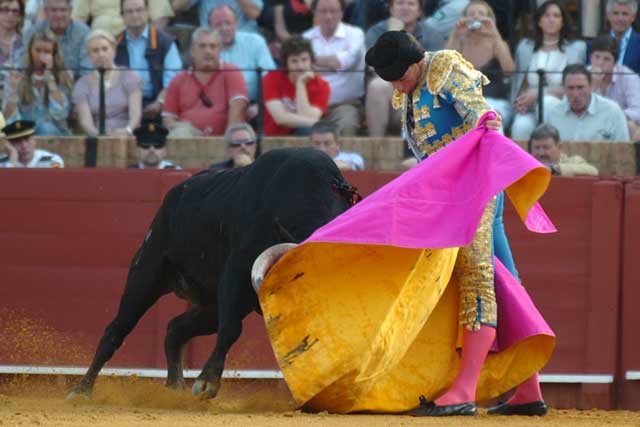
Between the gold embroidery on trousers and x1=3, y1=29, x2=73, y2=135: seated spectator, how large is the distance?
165 inches

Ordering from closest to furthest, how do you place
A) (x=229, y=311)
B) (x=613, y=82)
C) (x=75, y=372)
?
(x=229, y=311), (x=75, y=372), (x=613, y=82)

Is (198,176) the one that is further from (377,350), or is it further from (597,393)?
(597,393)

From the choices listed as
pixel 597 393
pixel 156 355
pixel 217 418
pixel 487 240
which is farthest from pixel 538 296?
pixel 217 418

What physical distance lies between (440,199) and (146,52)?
4.35 metres

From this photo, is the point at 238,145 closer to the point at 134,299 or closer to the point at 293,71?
the point at 293,71

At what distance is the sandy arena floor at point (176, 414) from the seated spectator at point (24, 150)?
186 centimetres

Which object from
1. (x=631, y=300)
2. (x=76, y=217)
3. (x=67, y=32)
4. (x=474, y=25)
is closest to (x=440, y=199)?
(x=631, y=300)

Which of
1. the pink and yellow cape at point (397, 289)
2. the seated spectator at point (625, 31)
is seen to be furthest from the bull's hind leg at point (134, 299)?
the seated spectator at point (625, 31)

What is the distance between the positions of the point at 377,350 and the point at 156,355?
2853mm

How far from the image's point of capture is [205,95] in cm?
873

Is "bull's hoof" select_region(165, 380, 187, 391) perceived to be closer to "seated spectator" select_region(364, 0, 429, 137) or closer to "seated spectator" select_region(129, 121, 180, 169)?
"seated spectator" select_region(129, 121, 180, 169)

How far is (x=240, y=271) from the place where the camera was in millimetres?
5551

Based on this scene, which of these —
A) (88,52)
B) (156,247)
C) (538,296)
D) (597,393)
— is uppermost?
(88,52)

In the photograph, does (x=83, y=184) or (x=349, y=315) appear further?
(x=83, y=184)
